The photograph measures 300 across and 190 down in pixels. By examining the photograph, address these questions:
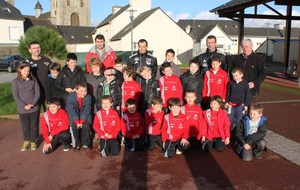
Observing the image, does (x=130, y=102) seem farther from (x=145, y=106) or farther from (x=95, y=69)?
(x=95, y=69)

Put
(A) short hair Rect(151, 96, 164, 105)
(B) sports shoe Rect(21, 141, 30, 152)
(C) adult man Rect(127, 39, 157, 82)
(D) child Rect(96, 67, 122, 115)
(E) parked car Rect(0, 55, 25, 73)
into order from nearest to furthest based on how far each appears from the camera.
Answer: (A) short hair Rect(151, 96, 164, 105), (B) sports shoe Rect(21, 141, 30, 152), (D) child Rect(96, 67, 122, 115), (C) adult man Rect(127, 39, 157, 82), (E) parked car Rect(0, 55, 25, 73)

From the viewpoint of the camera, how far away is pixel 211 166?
16.8 ft

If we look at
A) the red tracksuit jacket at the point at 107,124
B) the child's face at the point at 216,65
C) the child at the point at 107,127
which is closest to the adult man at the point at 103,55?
the child at the point at 107,127

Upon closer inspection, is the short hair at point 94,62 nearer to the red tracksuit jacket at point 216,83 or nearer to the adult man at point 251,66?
the red tracksuit jacket at point 216,83

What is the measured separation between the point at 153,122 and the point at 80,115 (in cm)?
138

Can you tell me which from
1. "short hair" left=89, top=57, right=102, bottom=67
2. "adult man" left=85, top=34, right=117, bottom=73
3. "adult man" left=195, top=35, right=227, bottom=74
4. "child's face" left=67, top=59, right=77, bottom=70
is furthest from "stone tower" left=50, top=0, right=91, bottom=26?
"adult man" left=195, top=35, right=227, bottom=74

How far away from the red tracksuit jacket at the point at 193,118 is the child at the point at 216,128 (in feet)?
0.31

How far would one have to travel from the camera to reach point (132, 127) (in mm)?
5992

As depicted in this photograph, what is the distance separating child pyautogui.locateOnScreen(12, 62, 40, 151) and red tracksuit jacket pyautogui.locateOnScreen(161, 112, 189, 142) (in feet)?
8.03

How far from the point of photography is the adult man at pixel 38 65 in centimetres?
635

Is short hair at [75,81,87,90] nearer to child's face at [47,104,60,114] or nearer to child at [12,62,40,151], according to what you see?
child's face at [47,104,60,114]

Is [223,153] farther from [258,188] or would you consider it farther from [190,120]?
[258,188]

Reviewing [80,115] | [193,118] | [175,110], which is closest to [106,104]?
[80,115]

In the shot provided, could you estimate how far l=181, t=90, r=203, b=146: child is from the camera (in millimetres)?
5965
